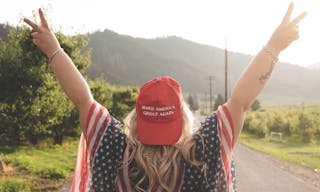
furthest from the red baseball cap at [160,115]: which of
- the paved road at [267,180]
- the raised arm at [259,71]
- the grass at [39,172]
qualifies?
the paved road at [267,180]

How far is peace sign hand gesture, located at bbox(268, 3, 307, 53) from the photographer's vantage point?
88.1 inches

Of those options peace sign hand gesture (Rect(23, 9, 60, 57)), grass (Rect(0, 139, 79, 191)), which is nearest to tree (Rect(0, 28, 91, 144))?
grass (Rect(0, 139, 79, 191))

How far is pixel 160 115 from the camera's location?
209 centimetres

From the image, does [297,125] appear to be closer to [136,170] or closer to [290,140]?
[290,140]

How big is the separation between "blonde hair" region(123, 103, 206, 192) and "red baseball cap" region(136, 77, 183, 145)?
0.12ft

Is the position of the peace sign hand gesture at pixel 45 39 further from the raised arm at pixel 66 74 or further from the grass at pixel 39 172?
the grass at pixel 39 172

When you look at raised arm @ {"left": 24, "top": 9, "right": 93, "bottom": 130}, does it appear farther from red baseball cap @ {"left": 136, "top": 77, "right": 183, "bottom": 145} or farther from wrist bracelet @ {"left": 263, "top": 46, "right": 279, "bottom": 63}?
→ wrist bracelet @ {"left": 263, "top": 46, "right": 279, "bottom": 63}

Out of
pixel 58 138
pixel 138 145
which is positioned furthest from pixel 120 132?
pixel 58 138

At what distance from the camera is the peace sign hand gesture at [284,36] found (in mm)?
2238

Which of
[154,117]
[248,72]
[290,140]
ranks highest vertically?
[248,72]

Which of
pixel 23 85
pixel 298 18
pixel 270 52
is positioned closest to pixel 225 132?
pixel 270 52

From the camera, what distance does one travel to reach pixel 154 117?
2.10 metres

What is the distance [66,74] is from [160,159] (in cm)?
64

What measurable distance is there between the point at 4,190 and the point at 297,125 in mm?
32290
